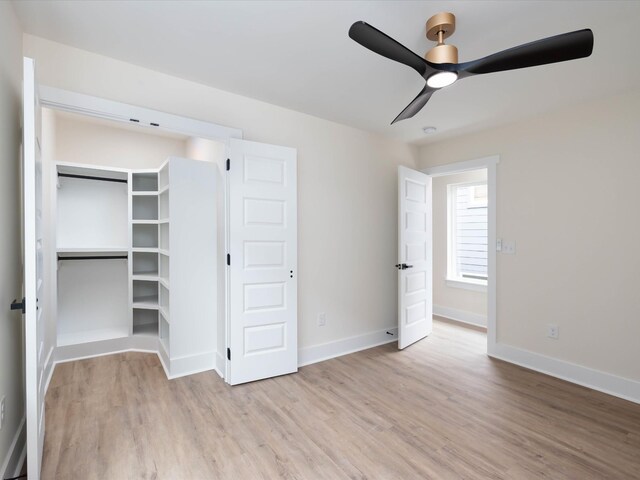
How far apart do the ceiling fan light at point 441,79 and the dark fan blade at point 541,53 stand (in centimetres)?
7

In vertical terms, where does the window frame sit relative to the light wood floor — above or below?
above

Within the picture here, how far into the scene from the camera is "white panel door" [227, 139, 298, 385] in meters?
2.81

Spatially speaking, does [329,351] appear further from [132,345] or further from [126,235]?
[126,235]

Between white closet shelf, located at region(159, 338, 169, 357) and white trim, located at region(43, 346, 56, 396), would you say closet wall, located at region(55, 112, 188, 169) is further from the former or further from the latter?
white closet shelf, located at region(159, 338, 169, 357)

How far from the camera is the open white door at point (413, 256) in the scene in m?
3.72

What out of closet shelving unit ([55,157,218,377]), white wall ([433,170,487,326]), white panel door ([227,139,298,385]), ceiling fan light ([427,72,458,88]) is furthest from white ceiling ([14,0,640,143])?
white wall ([433,170,487,326])

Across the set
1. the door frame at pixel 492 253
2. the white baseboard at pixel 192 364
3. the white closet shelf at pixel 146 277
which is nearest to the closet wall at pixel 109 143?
the white closet shelf at pixel 146 277

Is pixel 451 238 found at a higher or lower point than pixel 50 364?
higher

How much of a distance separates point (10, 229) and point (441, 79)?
2459mm

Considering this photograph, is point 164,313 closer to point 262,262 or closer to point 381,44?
point 262,262

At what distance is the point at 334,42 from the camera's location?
203 cm

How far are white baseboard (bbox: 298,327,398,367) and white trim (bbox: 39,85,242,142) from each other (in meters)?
2.25

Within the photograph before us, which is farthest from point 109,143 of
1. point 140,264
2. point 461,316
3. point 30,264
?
point 461,316

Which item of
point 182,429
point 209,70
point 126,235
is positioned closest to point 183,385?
point 182,429
